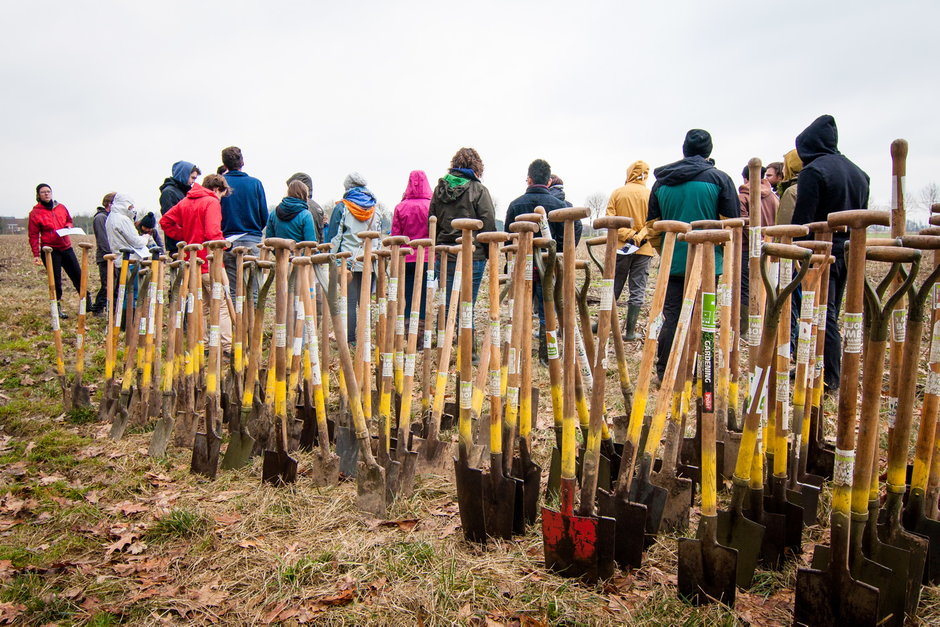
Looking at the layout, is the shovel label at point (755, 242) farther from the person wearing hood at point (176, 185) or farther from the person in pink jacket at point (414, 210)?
the person wearing hood at point (176, 185)

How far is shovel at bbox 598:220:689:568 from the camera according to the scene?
2.59 metres

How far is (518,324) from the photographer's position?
307cm

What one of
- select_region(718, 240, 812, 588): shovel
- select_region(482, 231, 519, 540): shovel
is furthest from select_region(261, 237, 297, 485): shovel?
select_region(718, 240, 812, 588): shovel

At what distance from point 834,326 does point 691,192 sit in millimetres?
1568

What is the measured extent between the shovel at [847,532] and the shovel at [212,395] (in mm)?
3423

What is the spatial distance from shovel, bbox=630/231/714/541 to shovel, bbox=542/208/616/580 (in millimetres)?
394

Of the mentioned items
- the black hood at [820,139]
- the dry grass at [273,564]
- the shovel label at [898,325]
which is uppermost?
the black hood at [820,139]

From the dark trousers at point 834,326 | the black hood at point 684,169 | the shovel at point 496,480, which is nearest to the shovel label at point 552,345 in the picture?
the shovel at point 496,480

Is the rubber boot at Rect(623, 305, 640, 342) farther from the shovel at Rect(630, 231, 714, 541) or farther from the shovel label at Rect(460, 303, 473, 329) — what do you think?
the shovel label at Rect(460, 303, 473, 329)

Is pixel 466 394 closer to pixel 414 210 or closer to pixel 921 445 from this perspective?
pixel 921 445

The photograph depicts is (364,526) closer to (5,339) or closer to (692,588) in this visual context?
(692,588)

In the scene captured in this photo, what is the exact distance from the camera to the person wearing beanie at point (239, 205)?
664 cm

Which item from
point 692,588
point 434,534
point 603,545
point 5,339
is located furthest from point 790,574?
point 5,339

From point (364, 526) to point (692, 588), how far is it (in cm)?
168
